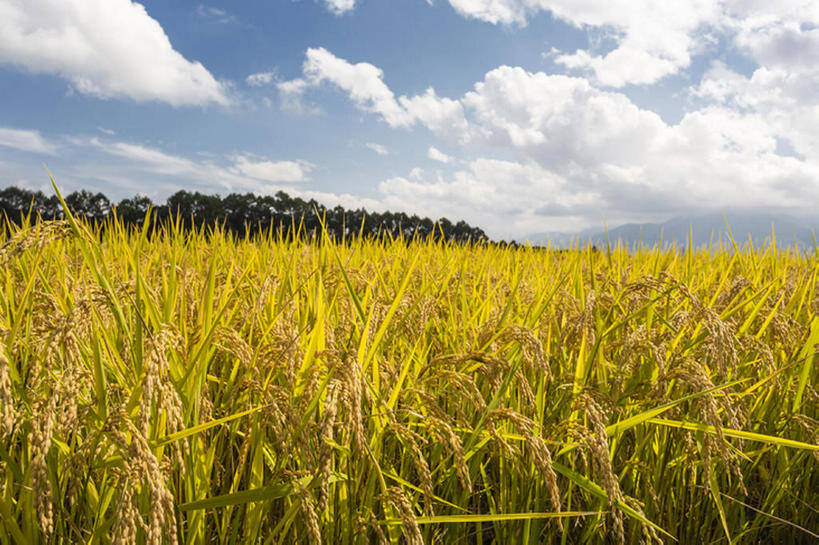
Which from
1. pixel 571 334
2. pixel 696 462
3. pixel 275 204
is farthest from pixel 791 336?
pixel 275 204

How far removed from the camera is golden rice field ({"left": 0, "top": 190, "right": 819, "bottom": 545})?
1.04 metres

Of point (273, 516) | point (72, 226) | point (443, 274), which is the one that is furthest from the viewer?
point (443, 274)

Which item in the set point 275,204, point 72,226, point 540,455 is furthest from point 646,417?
point 275,204

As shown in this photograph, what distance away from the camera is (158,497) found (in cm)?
77

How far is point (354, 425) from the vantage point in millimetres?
920

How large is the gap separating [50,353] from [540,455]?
1024 mm

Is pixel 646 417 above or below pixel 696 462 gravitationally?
above

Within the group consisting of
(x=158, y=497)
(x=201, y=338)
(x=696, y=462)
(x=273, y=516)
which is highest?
(x=201, y=338)

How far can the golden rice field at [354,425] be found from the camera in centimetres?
104

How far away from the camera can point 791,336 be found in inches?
85.3

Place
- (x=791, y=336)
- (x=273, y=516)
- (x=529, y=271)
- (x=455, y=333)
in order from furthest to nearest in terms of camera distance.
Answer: (x=529, y=271), (x=791, y=336), (x=455, y=333), (x=273, y=516)

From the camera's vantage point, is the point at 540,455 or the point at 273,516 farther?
the point at 273,516

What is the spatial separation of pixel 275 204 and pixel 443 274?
1448cm

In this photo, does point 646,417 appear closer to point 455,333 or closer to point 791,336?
point 455,333
